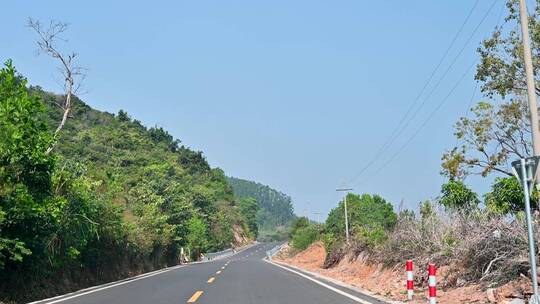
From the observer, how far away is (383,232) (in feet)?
75.7

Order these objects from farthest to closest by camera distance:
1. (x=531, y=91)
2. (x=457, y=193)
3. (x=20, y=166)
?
(x=457, y=193) → (x=20, y=166) → (x=531, y=91)

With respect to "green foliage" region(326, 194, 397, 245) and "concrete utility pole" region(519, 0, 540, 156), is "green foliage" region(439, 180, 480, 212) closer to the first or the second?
"green foliage" region(326, 194, 397, 245)

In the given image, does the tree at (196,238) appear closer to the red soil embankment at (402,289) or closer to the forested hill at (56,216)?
the forested hill at (56,216)

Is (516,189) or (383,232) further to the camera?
(516,189)

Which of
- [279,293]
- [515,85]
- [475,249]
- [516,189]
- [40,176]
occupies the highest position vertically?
[515,85]

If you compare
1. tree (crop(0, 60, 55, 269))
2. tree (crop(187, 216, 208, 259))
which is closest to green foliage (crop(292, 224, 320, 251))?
tree (crop(187, 216, 208, 259))

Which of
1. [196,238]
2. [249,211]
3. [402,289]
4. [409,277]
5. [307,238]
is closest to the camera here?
[409,277]

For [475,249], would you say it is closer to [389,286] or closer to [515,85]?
[389,286]

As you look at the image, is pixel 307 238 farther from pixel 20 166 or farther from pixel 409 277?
pixel 409 277

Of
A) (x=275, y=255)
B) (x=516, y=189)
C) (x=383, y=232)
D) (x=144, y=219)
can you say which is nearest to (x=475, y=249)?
(x=383, y=232)

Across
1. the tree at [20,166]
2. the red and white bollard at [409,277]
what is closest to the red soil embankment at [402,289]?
the red and white bollard at [409,277]

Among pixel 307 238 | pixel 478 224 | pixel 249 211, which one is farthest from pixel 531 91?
pixel 249 211

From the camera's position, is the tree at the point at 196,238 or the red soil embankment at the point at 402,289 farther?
the tree at the point at 196,238

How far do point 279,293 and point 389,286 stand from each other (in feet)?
12.0
